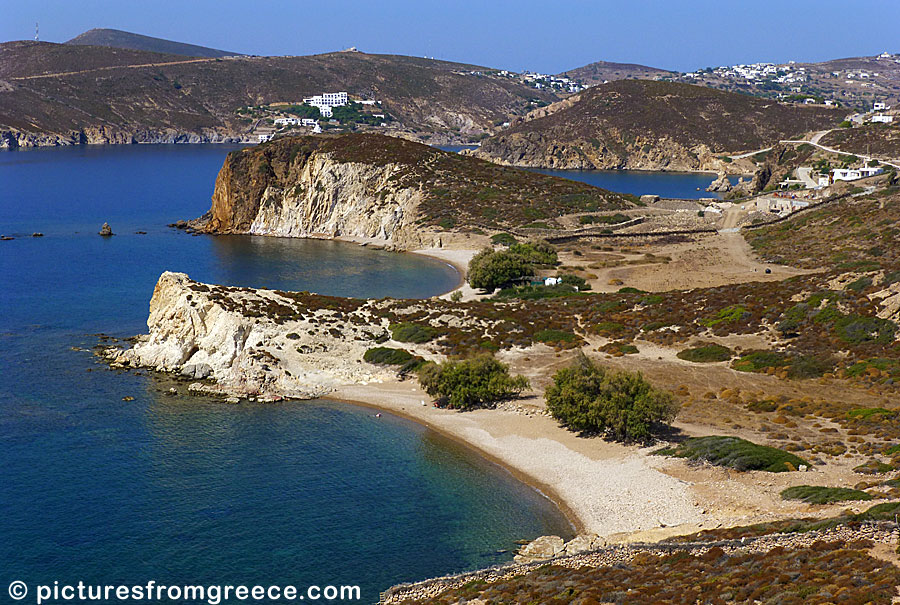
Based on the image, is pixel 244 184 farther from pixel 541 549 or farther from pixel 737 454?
pixel 541 549

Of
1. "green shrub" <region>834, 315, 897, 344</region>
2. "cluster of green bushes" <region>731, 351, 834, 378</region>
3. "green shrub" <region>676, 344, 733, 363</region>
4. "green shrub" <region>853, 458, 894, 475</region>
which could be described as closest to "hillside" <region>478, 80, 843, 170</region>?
"green shrub" <region>834, 315, 897, 344</region>

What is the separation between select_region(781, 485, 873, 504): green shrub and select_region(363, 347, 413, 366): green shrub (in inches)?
891

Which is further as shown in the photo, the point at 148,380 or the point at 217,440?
the point at 148,380

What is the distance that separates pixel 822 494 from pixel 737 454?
450 cm

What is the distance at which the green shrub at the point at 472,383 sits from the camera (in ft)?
137

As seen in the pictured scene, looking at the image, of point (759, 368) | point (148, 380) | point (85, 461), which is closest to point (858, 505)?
point (759, 368)

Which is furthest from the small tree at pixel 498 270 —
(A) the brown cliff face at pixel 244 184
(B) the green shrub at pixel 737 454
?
(A) the brown cliff face at pixel 244 184

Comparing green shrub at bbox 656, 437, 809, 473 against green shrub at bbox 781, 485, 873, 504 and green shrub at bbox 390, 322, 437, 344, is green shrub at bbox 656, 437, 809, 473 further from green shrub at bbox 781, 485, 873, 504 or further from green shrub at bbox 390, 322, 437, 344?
green shrub at bbox 390, 322, 437, 344

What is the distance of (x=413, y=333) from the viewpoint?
50562 millimetres

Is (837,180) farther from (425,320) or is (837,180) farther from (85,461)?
(85,461)

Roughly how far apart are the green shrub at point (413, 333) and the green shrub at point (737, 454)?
1856 centimetres

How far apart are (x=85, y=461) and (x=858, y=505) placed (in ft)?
93.2

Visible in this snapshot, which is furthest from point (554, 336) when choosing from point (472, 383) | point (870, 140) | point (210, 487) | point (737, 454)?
point (870, 140)

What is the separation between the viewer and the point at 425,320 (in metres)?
53.2
